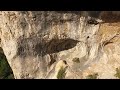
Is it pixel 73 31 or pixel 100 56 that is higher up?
pixel 73 31

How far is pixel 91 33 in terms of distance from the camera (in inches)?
471

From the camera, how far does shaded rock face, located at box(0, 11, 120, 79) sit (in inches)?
442

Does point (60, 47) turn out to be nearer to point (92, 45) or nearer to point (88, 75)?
point (92, 45)

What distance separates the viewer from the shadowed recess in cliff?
40.0 ft

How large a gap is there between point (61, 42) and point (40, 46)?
42.5 inches

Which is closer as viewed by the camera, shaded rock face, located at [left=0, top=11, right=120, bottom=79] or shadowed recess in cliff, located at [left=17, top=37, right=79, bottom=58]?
shaded rock face, located at [left=0, top=11, right=120, bottom=79]

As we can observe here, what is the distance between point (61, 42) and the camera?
42.3 feet

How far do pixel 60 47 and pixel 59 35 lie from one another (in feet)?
3.64

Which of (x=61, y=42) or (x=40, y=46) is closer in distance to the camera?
(x=40, y=46)

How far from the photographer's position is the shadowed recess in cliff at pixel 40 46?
12.2 m

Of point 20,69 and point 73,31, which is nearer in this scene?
point 73,31

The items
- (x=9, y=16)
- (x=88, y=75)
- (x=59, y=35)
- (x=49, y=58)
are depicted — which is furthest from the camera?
(x=49, y=58)
